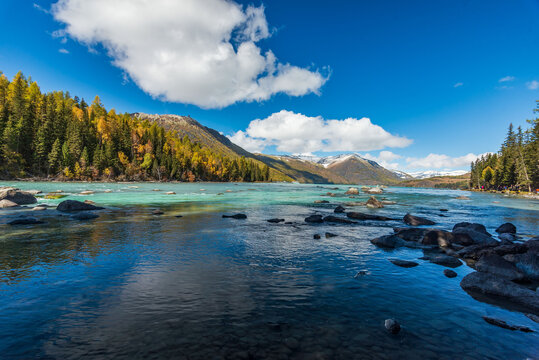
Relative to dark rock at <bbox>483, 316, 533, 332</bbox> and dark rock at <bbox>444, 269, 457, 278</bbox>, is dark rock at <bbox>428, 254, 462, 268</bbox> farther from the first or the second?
dark rock at <bbox>483, 316, 533, 332</bbox>

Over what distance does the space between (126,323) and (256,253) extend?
775 cm

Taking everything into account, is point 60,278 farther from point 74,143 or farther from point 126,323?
point 74,143

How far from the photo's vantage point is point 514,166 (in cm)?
10281

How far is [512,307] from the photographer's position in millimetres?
7934

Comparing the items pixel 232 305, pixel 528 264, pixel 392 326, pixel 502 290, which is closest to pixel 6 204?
pixel 232 305

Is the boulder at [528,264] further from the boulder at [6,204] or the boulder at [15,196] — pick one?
the boulder at [15,196]

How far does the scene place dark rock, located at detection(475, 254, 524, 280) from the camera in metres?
10.2

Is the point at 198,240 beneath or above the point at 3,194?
beneath

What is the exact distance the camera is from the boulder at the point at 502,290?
315 inches

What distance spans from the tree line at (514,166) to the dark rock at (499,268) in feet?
222

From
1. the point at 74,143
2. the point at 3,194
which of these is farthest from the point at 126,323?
the point at 74,143

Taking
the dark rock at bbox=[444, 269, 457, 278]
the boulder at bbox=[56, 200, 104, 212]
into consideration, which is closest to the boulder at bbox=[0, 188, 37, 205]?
the boulder at bbox=[56, 200, 104, 212]

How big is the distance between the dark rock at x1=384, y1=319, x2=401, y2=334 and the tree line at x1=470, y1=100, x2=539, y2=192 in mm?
75988

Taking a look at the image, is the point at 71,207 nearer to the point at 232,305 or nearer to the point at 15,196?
the point at 15,196
